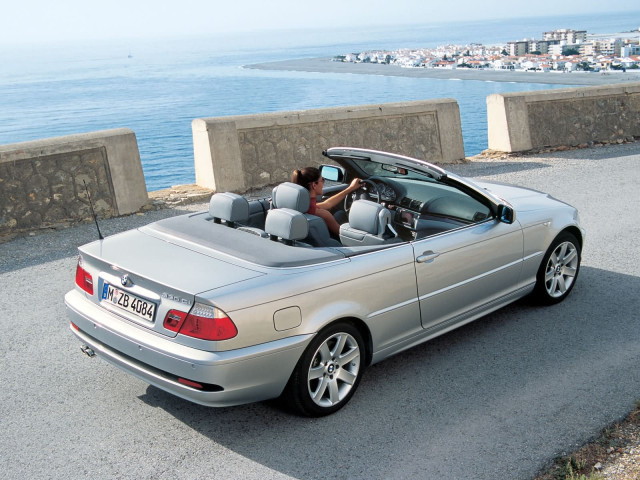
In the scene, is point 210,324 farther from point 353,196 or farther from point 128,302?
point 353,196

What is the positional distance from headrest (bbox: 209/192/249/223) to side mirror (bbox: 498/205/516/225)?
185 cm

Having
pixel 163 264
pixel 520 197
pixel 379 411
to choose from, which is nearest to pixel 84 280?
pixel 163 264

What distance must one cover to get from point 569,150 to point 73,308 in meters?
11.4

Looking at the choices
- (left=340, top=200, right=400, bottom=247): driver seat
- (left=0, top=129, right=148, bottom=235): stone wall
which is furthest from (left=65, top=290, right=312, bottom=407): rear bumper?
(left=0, top=129, right=148, bottom=235): stone wall

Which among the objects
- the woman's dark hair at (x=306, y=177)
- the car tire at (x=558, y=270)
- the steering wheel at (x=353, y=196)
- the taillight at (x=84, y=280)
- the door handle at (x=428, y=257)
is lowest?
the car tire at (x=558, y=270)

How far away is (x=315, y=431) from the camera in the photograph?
426 cm

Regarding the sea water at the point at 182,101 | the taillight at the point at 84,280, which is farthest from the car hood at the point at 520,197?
the sea water at the point at 182,101

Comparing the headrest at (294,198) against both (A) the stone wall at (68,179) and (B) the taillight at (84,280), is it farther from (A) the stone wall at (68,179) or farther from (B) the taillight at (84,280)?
(A) the stone wall at (68,179)

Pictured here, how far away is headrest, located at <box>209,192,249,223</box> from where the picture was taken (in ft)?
16.1

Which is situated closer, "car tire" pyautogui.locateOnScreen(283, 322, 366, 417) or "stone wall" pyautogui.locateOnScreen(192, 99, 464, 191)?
"car tire" pyautogui.locateOnScreen(283, 322, 366, 417)

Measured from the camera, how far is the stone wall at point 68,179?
8586 millimetres

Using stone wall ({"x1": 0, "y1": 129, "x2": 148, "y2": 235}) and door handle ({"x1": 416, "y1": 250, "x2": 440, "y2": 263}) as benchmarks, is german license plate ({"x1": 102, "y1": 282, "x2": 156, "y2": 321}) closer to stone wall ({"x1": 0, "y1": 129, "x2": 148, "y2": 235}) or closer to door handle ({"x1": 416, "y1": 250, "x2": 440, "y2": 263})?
door handle ({"x1": 416, "y1": 250, "x2": 440, "y2": 263})

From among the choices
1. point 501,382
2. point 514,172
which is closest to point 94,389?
point 501,382

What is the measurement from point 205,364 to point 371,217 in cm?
154
